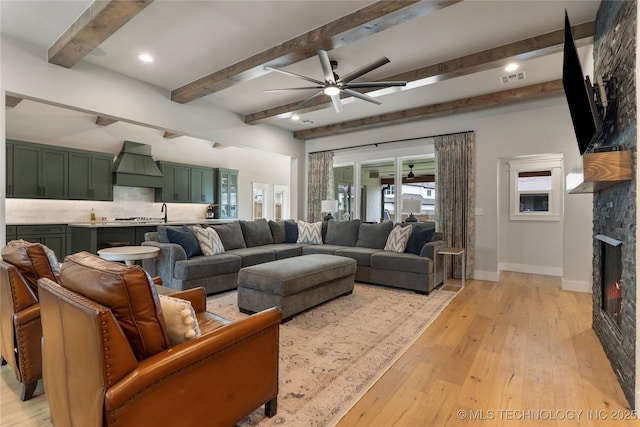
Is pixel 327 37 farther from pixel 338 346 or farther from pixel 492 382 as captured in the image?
pixel 492 382

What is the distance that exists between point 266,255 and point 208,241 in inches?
35.7

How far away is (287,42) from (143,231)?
5014 mm

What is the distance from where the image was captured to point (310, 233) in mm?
5855

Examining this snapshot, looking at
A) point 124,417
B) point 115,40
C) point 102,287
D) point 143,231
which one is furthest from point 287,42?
point 143,231

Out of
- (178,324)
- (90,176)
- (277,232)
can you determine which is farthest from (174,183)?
(178,324)

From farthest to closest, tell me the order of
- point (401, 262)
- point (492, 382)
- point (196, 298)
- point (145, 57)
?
point (401, 262), point (145, 57), point (196, 298), point (492, 382)

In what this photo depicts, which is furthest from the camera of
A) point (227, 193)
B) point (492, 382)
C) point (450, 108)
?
point (227, 193)

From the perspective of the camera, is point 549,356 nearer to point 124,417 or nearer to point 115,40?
point 124,417

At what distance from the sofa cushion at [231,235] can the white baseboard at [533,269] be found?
195 inches

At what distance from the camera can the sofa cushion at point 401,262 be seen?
412 cm

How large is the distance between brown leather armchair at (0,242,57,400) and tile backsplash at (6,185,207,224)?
16.1 ft

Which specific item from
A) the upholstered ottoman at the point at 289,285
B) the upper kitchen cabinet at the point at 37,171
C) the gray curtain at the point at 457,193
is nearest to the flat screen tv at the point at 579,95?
the upholstered ottoman at the point at 289,285

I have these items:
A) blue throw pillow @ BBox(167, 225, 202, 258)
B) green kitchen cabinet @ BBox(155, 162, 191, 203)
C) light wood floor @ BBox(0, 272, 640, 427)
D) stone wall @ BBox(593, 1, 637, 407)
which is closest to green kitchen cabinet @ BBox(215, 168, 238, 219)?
green kitchen cabinet @ BBox(155, 162, 191, 203)

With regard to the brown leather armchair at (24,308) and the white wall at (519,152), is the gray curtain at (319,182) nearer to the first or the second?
the white wall at (519,152)
